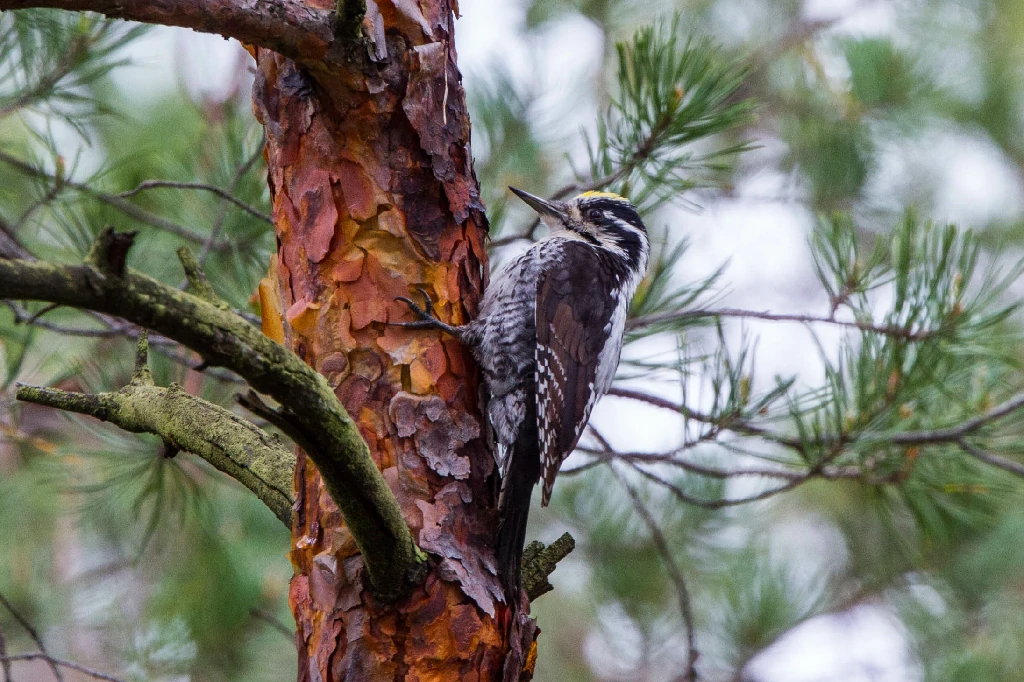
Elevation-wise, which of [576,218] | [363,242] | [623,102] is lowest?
[363,242]

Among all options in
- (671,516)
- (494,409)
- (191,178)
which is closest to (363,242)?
(494,409)

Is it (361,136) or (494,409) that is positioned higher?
(361,136)

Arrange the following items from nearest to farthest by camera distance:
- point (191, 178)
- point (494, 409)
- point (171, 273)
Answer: point (494, 409), point (191, 178), point (171, 273)

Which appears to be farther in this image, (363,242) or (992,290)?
(992,290)

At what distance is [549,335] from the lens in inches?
108

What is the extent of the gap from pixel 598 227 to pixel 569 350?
2.33ft

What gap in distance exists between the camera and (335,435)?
1.39 m

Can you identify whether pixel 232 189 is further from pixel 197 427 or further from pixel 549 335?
pixel 197 427

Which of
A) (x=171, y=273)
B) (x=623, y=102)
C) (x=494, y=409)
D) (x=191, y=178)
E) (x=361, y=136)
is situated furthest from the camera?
(x=171, y=273)

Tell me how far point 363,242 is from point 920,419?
190 centimetres

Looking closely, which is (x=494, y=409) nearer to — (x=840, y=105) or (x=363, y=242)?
(x=363, y=242)

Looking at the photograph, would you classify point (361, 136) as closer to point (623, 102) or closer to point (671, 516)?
point (623, 102)

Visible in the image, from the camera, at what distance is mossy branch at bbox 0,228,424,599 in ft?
3.65

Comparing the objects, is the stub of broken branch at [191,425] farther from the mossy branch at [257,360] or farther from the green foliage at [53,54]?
the green foliage at [53,54]
